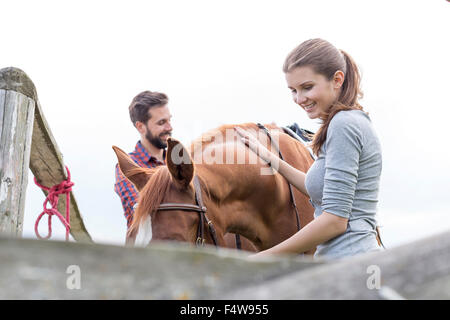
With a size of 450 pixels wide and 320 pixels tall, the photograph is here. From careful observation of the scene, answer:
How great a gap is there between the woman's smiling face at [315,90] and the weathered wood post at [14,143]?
4.84ft

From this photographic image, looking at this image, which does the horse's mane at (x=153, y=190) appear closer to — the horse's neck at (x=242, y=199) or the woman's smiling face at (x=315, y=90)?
the horse's neck at (x=242, y=199)

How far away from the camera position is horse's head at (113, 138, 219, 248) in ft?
8.68

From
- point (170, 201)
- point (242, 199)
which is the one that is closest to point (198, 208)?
point (170, 201)

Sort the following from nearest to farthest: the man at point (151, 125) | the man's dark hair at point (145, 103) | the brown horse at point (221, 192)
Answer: the brown horse at point (221, 192) → the man at point (151, 125) → the man's dark hair at point (145, 103)

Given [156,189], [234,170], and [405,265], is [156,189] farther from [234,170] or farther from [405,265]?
[405,265]

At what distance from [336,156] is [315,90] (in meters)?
0.35

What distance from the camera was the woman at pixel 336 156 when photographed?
2006 millimetres

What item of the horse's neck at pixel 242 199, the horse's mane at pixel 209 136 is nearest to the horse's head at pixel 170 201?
the horse's neck at pixel 242 199

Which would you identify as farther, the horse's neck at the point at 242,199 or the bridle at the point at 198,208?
the horse's neck at the point at 242,199

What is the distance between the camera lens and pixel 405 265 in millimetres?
577

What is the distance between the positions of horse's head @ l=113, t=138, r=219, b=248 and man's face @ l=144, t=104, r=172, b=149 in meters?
2.10

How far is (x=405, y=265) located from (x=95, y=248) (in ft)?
1.18

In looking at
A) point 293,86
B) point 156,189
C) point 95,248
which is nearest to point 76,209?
point 156,189
